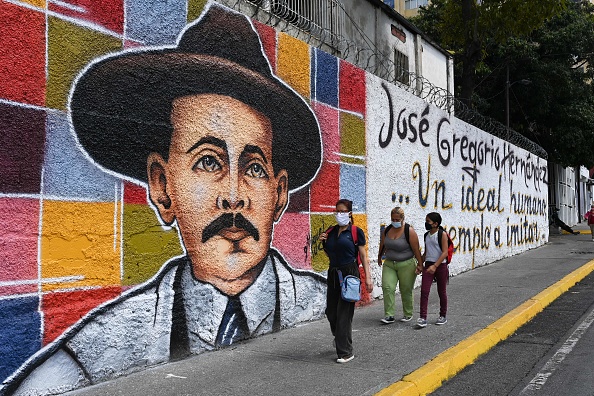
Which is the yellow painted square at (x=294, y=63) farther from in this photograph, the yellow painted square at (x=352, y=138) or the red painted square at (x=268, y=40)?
the yellow painted square at (x=352, y=138)

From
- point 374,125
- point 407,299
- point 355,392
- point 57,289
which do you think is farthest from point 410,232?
point 57,289

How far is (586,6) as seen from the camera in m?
28.6

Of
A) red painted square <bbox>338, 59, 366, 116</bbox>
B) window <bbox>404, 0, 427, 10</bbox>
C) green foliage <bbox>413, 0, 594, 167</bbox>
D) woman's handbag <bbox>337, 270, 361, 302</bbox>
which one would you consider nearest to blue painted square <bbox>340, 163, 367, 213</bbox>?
red painted square <bbox>338, 59, 366, 116</bbox>

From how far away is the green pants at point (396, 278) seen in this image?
285 inches

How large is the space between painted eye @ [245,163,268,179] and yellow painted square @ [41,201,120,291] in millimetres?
1780

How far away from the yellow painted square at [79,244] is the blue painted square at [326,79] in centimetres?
369

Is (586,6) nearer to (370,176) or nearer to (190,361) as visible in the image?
(370,176)

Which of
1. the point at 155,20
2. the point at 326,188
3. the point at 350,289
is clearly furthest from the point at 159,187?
the point at 326,188

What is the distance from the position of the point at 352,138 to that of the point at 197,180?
326 centimetres

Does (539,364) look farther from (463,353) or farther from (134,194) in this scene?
(134,194)

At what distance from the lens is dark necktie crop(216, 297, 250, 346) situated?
19.6 ft

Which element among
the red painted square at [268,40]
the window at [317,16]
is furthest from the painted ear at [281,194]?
A: the window at [317,16]

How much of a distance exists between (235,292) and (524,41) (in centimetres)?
2133

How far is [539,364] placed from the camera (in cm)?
578
